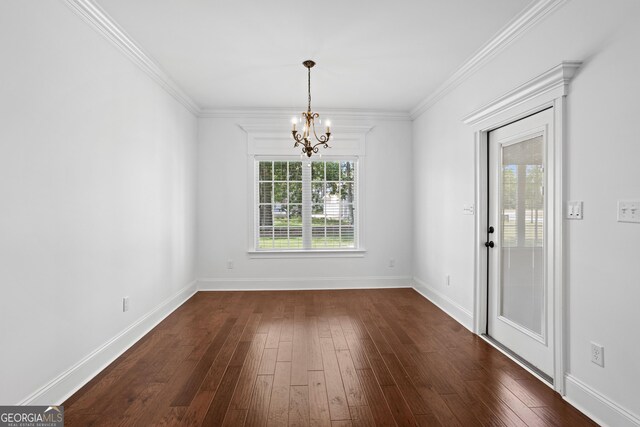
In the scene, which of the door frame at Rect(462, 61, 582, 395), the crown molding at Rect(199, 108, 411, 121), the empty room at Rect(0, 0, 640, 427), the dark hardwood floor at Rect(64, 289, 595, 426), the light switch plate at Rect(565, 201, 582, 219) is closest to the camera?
the empty room at Rect(0, 0, 640, 427)

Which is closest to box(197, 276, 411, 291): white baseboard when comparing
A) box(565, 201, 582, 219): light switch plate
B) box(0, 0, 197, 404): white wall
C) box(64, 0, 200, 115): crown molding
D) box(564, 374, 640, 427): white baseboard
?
box(0, 0, 197, 404): white wall

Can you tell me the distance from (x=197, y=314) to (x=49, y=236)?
2341 mm

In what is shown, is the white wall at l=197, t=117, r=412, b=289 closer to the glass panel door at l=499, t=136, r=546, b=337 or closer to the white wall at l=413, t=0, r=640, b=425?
the glass panel door at l=499, t=136, r=546, b=337

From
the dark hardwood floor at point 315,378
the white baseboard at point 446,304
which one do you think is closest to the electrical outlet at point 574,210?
the dark hardwood floor at point 315,378

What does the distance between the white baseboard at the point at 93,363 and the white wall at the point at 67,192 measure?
0.06 metres

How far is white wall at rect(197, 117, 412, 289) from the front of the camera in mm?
5539

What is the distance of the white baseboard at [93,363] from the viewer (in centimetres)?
227

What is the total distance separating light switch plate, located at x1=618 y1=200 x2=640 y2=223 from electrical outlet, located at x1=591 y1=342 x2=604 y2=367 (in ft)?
2.61

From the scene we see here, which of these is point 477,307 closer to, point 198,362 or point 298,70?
point 198,362

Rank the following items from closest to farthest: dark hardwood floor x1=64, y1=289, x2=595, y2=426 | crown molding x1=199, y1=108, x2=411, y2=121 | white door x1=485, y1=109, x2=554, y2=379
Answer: dark hardwood floor x1=64, y1=289, x2=595, y2=426, white door x1=485, y1=109, x2=554, y2=379, crown molding x1=199, y1=108, x2=411, y2=121

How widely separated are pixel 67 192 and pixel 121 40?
1.53 meters

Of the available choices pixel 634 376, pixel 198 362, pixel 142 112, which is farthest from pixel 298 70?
pixel 634 376

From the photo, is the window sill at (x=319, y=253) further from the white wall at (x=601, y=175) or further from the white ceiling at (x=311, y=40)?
the white wall at (x=601, y=175)

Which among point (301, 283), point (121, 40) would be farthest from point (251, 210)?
point (121, 40)
